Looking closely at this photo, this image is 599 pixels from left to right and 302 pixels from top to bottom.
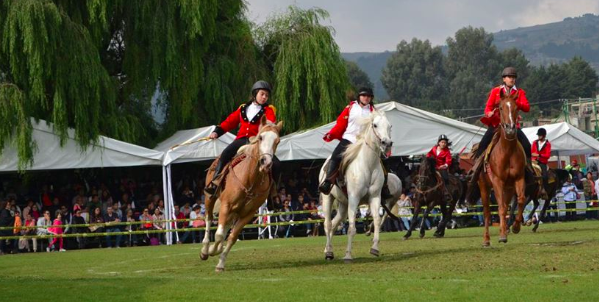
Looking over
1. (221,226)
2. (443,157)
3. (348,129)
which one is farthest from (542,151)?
(221,226)

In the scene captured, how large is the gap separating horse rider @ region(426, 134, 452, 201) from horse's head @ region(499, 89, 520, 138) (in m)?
8.60

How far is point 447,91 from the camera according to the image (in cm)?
18362

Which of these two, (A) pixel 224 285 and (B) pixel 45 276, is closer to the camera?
(A) pixel 224 285

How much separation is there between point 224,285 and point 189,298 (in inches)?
53.5

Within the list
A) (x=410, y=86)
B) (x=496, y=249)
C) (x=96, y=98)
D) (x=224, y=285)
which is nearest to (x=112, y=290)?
(x=224, y=285)

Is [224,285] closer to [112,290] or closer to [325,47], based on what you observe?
[112,290]

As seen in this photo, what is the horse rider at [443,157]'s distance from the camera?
89.6 ft

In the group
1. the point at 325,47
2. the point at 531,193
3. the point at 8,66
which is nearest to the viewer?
the point at 531,193

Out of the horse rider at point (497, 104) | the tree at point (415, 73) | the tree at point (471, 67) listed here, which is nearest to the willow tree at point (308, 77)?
the horse rider at point (497, 104)

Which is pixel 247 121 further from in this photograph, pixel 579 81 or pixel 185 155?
pixel 579 81

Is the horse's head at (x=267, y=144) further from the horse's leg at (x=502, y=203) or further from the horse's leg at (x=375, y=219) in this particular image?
the horse's leg at (x=502, y=203)

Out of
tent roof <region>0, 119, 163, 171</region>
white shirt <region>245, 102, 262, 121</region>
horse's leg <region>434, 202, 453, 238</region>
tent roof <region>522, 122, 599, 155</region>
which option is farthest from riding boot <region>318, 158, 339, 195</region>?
tent roof <region>522, 122, 599, 155</region>

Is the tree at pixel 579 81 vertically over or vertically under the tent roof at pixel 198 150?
over

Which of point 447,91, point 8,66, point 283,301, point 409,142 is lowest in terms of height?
point 283,301
